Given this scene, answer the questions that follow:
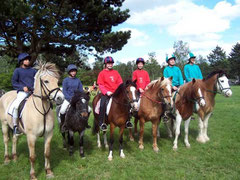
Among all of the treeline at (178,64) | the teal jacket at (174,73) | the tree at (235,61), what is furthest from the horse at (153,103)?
the tree at (235,61)

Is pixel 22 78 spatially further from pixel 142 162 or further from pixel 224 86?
pixel 224 86

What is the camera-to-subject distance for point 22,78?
15.3 feet

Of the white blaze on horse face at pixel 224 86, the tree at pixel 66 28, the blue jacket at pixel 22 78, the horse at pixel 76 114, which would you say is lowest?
the horse at pixel 76 114

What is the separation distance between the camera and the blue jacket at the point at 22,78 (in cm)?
460

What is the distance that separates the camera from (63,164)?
4.87 m

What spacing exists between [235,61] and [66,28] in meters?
60.0

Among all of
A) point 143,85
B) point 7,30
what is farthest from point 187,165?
point 7,30

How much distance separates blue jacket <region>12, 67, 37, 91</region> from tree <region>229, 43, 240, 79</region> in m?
63.6

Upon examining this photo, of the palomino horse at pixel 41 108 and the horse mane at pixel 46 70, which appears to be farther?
the horse mane at pixel 46 70

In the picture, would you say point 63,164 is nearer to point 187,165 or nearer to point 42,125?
point 42,125

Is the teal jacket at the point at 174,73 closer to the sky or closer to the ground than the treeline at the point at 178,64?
closer to the ground

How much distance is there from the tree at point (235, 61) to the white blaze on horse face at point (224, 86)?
193ft

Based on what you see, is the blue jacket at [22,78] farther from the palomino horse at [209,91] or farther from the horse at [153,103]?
the palomino horse at [209,91]

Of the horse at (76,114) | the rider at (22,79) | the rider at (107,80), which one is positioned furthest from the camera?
the rider at (107,80)
